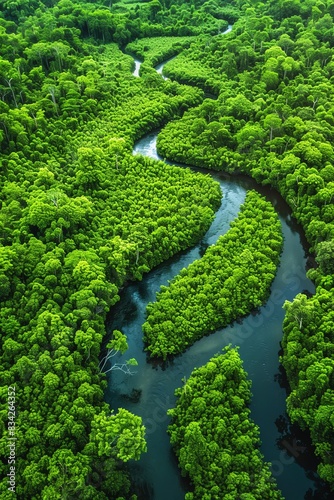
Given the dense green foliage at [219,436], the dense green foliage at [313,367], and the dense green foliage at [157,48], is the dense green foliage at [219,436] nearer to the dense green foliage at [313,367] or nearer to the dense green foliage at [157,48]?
the dense green foliage at [313,367]

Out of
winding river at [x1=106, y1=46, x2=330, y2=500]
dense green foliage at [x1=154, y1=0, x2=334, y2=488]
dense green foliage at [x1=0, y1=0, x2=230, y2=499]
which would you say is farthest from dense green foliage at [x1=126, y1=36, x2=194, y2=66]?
winding river at [x1=106, y1=46, x2=330, y2=500]

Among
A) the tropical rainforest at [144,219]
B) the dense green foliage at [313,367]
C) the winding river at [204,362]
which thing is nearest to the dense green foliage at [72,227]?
the tropical rainforest at [144,219]

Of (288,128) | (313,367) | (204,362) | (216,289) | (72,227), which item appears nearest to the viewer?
(313,367)

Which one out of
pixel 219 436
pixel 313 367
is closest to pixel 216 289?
pixel 313 367

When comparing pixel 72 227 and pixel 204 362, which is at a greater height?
pixel 72 227

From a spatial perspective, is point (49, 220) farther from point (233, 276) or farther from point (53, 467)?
point (53, 467)

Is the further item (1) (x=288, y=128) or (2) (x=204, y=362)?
(1) (x=288, y=128)

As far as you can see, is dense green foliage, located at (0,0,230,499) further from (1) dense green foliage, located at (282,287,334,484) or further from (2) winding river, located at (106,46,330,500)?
(1) dense green foliage, located at (282,287,334,484)

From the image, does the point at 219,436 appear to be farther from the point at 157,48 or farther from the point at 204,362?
the point at 157,48
